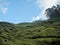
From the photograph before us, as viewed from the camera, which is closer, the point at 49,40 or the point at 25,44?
the point at 25,44

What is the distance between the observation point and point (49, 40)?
18638 cm

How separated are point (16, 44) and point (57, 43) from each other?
40739 mm

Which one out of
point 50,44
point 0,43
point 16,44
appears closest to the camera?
point 0,43

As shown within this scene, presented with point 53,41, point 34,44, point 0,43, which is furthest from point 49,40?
point 0,43

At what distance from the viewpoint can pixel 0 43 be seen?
146375 millimetres

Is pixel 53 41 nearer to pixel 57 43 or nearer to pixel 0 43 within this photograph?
pixel 57 43

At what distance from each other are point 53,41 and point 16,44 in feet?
126

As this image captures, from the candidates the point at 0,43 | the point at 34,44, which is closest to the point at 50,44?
the point at 34,44

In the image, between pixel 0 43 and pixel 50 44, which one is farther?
pixel 50 44

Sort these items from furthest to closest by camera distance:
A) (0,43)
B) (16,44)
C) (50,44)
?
(50,44), (16,44), (0,43)

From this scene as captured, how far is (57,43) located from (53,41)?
4.90 m

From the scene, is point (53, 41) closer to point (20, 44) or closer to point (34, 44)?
point (34, 44)

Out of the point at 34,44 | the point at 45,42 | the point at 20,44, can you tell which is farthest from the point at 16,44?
the point at 45,42

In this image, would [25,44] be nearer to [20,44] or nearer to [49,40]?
[20,44]
